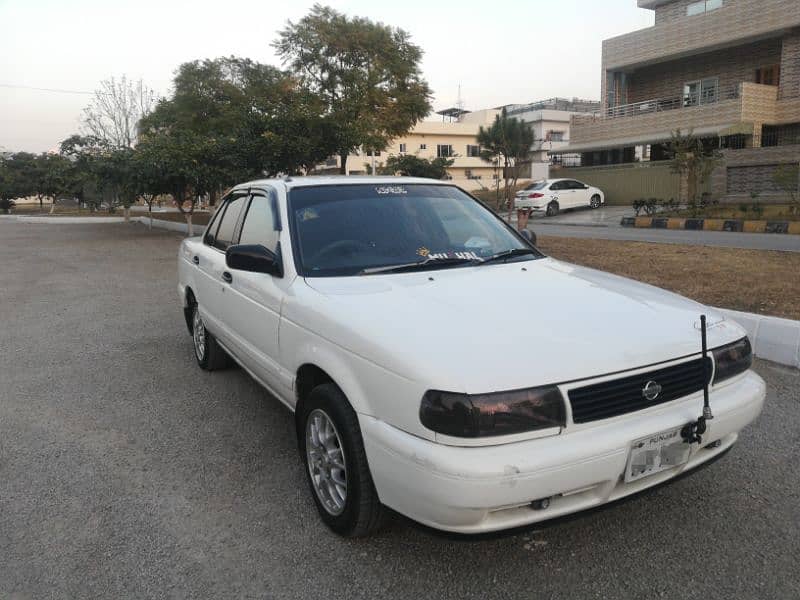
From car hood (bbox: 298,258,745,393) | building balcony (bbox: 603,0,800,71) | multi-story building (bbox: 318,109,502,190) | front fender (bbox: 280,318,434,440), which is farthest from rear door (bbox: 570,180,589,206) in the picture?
multi-story building (bbox: 318,109,502,190)

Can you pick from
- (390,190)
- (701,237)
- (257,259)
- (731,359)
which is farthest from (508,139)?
(731,359)

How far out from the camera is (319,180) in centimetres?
399

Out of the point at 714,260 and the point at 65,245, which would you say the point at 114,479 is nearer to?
the point at 714,260

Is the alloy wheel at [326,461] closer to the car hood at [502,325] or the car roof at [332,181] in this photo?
the car hood at [502,325]

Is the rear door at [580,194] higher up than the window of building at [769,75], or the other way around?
the window of building at [769,75]

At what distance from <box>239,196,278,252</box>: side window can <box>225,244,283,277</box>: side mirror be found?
18 cm

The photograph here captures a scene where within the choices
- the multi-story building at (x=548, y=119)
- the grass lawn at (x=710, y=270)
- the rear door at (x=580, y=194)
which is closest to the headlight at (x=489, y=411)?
the grass lawn at (x=710, y=270)

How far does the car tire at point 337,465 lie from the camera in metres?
2.56

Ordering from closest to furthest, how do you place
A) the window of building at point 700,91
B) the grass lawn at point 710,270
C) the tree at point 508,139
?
the grass lawn at point 710,270
the window of building at point 700,91
the tree at point 508,139

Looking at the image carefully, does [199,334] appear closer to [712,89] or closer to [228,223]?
[228,223]

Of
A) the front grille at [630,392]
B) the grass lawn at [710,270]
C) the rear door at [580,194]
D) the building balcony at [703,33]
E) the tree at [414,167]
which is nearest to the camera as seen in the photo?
the front grille at [630,392]

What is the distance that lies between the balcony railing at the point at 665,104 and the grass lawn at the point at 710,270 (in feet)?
57.6

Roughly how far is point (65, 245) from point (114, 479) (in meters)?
17.7

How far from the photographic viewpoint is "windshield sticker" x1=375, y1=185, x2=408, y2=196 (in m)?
3.90
